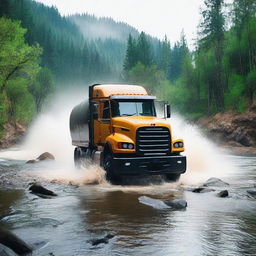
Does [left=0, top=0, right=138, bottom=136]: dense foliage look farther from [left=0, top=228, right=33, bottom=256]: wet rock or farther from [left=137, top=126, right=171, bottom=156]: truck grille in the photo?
[left=0, top=228, right=33, bottom=256]: wet rock

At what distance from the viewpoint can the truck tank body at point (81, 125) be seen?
60.7 ft

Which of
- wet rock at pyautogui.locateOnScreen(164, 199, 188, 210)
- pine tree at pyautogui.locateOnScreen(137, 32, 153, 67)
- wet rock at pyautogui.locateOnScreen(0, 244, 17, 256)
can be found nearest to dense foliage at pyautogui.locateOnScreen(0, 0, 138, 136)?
wet rock at pyautogui.locateOnScreen(164, 199, 188, 210)

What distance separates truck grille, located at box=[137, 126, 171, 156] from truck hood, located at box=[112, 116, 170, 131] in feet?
0.54

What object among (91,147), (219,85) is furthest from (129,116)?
(219,85)

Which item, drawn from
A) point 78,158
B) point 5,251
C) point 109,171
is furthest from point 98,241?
point 78,158

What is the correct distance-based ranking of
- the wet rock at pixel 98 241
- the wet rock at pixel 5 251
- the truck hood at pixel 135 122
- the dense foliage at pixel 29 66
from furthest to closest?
the dense foliage at pixel 29 66 < the truck hood at pixel 135 122 < the wet rock at pixel 98 241 < the wet rock at pixel 5 251

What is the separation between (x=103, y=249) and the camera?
691 cm

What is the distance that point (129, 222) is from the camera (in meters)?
8.94

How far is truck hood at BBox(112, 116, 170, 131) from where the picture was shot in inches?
571

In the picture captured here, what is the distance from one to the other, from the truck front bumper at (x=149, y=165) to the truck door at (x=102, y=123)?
6.28ft

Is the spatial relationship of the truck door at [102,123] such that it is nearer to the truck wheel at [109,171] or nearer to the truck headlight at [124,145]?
the truck wheel at [109,171]

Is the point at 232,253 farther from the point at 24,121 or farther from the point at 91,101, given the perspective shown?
the point at 24,121

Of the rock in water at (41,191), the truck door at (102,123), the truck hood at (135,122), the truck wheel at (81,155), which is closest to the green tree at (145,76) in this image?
the truck wheel at (81,155)

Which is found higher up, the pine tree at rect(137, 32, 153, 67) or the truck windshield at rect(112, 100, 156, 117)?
the pine tree at rect(137, 32, 153, 67)
